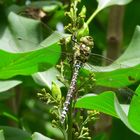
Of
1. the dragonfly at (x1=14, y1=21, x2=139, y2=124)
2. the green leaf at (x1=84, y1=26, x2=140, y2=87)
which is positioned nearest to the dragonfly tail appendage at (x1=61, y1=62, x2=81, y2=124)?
the dragonfly at (x1=14, y1=21, x2=139, y2=124)

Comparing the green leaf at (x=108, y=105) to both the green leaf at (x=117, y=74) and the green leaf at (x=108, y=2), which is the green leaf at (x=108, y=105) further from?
the green leaf at (x=108, y=2)

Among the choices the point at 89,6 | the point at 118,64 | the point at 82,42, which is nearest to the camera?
the point at 82,42

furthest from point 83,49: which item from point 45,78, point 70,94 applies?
point 70,94

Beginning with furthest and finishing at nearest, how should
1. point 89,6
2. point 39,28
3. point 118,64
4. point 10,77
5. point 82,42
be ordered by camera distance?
point 89,6
point 39,28
point 118,64
point 10,77
point 82,42

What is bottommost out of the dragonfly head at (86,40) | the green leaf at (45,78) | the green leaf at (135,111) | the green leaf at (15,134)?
the green leaf at (15,134)

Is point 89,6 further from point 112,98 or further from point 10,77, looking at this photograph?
point 112,98

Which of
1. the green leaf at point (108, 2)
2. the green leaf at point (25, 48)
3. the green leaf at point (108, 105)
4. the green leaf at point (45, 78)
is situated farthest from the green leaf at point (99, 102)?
the green leaf at point (108, 2)

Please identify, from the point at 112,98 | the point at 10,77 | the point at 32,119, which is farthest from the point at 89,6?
the point at 112,98
